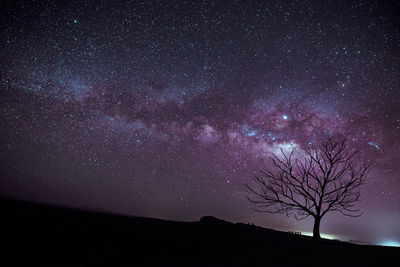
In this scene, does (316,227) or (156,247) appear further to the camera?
(316,227)

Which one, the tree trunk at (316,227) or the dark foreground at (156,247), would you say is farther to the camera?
the tree trunk at (316,227)

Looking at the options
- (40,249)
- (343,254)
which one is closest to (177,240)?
(40,249)

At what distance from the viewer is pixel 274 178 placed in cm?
1295

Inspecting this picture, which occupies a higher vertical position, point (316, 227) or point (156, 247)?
point (316, 227)

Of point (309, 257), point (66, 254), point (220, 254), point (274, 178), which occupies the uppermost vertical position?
point (274, 178)

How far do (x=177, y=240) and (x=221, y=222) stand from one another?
6.77 ft

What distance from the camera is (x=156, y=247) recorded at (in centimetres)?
710

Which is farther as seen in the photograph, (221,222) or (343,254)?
(221,222)

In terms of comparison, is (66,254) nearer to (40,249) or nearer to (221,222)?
(40,249)

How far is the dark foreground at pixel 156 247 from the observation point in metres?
5.56

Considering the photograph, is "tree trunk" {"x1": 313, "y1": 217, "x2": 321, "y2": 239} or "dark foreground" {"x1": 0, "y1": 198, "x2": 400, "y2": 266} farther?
"tree trunk" {"x1": 313, "y1": 217, "x2": 321, "y2": 239}

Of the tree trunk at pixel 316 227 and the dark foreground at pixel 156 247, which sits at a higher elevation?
the tree trunk at pixel 316 227

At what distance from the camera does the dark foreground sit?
5562 millimetres

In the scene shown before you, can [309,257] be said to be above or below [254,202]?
below
